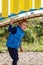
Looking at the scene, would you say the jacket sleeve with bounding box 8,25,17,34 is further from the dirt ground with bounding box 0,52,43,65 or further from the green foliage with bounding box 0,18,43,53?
the green foliage with bounding box 0,18,43,53

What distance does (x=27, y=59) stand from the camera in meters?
8.43

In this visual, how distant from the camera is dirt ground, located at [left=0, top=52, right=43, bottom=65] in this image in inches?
313

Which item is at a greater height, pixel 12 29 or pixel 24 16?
pixel 24 16

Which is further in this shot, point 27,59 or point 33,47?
point 33,47

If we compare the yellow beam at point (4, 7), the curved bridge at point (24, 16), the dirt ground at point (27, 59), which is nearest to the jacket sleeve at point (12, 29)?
the curved bridge at point (24, 16)

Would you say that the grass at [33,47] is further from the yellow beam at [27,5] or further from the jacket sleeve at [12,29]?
the jacket sleeve at [12,29]

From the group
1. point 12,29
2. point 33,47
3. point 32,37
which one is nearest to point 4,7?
point 12,29

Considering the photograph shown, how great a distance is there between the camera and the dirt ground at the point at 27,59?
795cm

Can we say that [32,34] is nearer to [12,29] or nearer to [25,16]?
[25,16]

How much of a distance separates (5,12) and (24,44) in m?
2.62

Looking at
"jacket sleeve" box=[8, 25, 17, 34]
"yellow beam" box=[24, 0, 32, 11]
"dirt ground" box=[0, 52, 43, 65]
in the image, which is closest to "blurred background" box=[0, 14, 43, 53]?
"dirt ground" box=[0, 52, 43, 65]

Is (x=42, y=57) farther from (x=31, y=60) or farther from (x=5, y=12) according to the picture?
(x=5, y=12)

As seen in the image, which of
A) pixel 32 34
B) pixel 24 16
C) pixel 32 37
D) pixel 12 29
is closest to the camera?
pixel 12 29

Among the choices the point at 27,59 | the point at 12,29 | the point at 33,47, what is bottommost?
the point at 33,47
